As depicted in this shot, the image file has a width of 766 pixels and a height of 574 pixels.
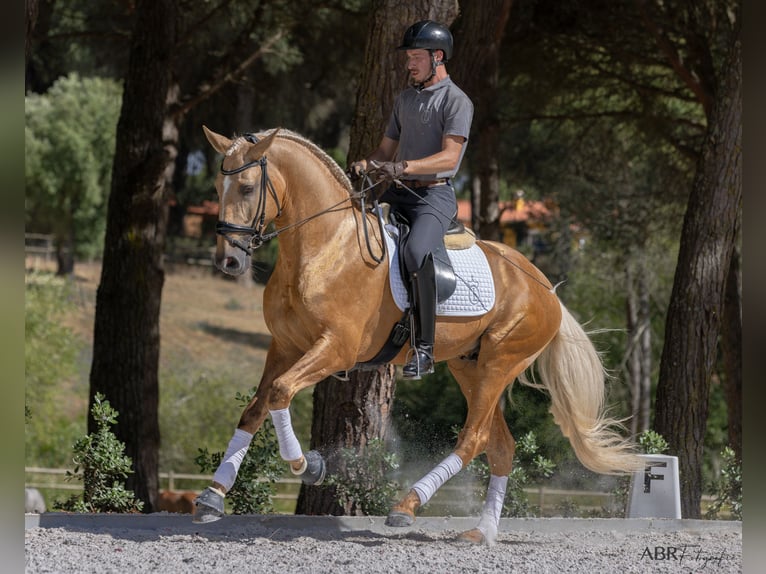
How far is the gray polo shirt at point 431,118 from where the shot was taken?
5828mm

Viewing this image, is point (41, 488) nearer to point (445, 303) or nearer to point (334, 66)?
point (334, 66)

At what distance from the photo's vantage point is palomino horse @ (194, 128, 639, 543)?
535cm

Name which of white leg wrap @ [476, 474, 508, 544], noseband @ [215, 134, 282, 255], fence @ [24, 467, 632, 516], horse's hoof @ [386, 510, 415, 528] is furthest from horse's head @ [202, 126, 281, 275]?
fence @ [24, 467, 632, 516]

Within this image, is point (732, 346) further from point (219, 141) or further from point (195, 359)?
point (195, 359)

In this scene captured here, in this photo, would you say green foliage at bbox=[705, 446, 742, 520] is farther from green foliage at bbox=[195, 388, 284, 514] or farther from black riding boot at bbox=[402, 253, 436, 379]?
green foliage at bbox=[195, 388, 284, 514]

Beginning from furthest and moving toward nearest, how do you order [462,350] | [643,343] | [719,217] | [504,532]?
[643,343], [719,217], [504,532], [462,350]

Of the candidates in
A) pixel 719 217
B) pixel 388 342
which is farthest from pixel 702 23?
pixel 388 342

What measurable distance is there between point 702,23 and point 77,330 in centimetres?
1968

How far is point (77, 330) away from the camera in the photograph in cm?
2670

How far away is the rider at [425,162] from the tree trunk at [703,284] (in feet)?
11.7

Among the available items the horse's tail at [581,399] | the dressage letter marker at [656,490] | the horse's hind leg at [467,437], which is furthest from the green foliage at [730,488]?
the horse's hind leg at [467,437]

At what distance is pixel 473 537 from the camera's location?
6215 millimetres

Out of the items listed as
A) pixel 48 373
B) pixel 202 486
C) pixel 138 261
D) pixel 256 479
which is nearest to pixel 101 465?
pixel 256 479

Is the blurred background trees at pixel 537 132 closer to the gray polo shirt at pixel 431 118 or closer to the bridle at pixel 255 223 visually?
the gray polo shirt at pixel 431 118
